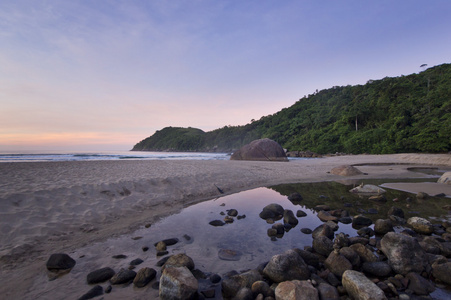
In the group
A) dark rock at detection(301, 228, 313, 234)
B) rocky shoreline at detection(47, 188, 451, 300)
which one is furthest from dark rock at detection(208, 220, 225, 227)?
dark rock at detection(301, 228, 313, 234)

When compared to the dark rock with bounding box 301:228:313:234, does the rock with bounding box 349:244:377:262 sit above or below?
above

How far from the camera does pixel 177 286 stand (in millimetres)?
2648

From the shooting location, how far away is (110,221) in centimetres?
589

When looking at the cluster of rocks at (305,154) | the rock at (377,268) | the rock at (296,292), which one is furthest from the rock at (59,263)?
the cluster of rocks at (305,154)

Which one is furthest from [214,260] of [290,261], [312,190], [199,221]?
[312,190]

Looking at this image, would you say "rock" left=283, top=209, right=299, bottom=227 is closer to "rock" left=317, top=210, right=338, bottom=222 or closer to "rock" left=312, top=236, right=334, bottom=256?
"rock" left=317, top=210, right=338, bottom=222

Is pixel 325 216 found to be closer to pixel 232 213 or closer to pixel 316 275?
pixel 232 213

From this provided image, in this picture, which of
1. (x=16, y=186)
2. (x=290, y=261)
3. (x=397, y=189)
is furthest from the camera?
(x=397, y=189)

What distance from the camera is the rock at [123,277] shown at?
3100mm

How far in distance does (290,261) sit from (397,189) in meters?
9.58

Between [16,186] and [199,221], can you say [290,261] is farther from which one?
[16,186]

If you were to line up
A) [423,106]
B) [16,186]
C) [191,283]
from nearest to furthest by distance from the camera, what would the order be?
[191,283]
[16,186]
[423,106]

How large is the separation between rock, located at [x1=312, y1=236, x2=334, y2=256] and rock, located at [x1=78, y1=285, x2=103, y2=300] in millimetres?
3777

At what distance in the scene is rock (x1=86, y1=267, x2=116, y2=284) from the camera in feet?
10.3
